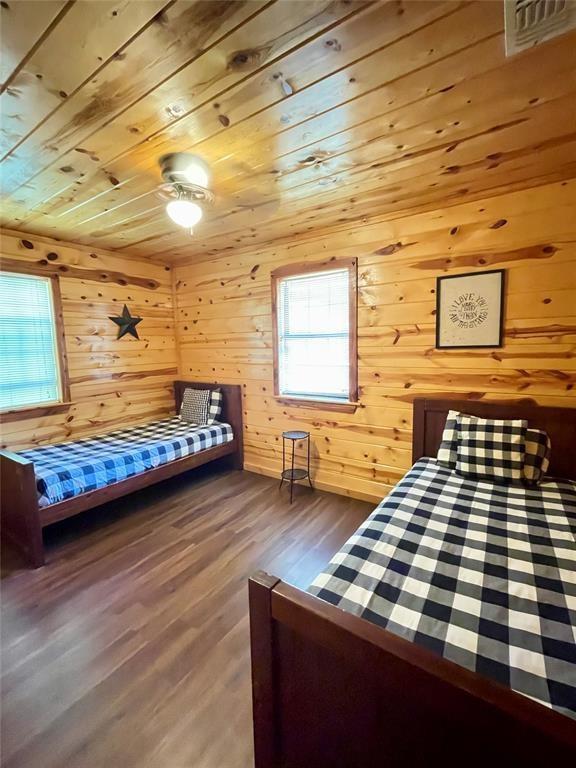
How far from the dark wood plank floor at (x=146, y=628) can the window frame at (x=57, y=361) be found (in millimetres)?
1077

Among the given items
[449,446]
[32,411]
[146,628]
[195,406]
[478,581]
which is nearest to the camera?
[478,581]

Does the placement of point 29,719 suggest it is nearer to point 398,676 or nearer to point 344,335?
point 398,676

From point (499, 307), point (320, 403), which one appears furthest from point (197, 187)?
point (499, 307)

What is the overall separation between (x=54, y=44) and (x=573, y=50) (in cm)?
175

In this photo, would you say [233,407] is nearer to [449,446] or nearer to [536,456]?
[449,446]

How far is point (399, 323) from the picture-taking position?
2.75 m

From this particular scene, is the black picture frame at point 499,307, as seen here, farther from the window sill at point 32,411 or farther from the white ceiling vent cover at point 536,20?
the window sill at point 32,411

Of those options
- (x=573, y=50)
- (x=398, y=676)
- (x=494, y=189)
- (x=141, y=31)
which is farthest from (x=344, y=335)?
(x=398, y=676)

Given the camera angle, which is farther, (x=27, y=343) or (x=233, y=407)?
(x=233, y=407)

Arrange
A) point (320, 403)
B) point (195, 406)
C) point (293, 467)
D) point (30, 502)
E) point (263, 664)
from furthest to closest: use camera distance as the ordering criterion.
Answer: point (195, 406), point (293, 467), point (320, 403), point (30, 502), point (263, 664)

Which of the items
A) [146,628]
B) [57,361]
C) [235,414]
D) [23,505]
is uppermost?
[57,361]

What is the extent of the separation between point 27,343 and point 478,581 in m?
3.70

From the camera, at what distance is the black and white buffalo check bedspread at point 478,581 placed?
0.92m

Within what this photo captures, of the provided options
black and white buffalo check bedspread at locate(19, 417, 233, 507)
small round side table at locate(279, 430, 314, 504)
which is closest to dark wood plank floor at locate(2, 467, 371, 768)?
small round side table at locate(279, 430, 314, 504)
